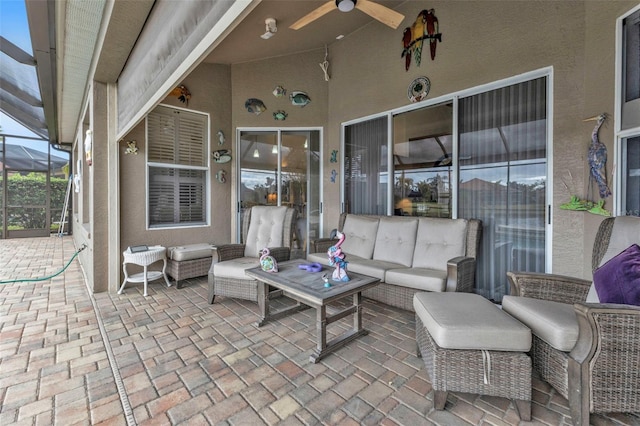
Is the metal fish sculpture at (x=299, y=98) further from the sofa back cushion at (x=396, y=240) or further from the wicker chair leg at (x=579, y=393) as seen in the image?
the wicker chair leg at (x=579, y=393)

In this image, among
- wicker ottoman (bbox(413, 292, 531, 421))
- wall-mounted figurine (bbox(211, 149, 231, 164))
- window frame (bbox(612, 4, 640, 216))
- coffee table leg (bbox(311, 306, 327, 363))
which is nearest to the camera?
wicker ottoman (bbox(413, 292, 531, 421))

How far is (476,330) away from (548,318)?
0.50 meters

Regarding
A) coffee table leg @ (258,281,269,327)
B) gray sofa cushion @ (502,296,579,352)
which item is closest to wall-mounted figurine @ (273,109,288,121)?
coffee table leg @ (258,281,269,327)

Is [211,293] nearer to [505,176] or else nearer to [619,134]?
[505,176]

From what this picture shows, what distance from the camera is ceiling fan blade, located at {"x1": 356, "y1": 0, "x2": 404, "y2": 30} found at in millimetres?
2766

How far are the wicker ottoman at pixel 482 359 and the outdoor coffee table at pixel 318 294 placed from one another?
811 mm

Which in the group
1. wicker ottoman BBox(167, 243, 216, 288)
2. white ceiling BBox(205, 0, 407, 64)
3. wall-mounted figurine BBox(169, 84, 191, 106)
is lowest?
wicker ottoman BBox(167, 243, 216, 288)

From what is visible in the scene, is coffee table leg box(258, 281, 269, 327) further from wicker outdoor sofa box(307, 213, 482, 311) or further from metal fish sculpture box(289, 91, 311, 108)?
metal fish sculpture box(289, 91, 311, 108)

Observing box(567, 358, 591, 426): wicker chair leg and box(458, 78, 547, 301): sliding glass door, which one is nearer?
box(567, 358, 591, 426): wicker chair leg

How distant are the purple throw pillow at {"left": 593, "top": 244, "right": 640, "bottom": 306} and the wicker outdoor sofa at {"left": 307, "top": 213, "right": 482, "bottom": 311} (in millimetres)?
1028

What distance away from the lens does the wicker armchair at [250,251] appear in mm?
3131

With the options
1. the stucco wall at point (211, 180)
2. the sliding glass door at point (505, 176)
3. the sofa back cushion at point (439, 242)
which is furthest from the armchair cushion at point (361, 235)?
the stucco wall at point (211, 180)

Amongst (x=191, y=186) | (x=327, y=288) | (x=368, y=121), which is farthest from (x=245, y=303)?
(x=368, y=121)

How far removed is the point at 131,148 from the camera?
392 cm
